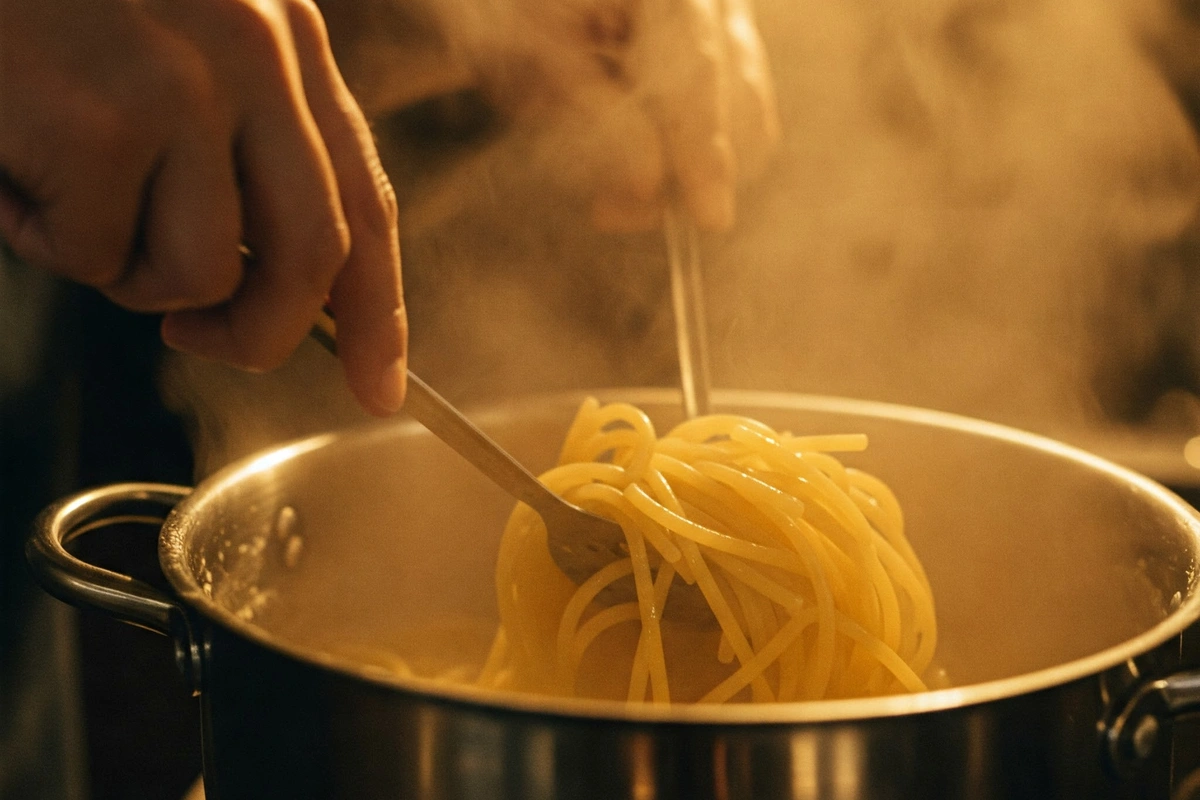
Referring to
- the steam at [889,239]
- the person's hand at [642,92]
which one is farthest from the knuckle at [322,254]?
the steam at [889,239]

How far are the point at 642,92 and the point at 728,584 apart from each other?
0.74 metres

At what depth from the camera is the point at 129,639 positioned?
1.82 metres

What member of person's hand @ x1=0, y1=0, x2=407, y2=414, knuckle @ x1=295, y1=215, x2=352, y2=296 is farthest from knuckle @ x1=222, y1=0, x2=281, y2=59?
knuckle @ x1=295, y1=215, x2=352, y2=296

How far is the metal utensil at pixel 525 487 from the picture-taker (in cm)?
88

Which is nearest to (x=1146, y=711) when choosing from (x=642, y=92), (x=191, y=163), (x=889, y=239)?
(x=191, y=163)

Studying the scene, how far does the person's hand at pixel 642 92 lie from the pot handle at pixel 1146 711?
32.7 inches

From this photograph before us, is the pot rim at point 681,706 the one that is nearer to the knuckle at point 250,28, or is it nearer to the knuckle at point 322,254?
the knuckle at point 322,254

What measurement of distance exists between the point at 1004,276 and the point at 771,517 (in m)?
1.24

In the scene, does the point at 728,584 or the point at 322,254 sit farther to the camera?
the point at 728,584

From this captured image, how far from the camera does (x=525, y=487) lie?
943mm

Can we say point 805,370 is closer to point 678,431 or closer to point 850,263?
point 850,263

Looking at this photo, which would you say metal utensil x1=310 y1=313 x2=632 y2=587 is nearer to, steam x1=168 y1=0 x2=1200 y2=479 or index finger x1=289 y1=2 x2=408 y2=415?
index finger x1=289 y1=2 x2=408 y2=415

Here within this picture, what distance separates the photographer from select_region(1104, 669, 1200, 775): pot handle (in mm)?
634

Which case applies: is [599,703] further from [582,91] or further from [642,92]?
[582,91]
